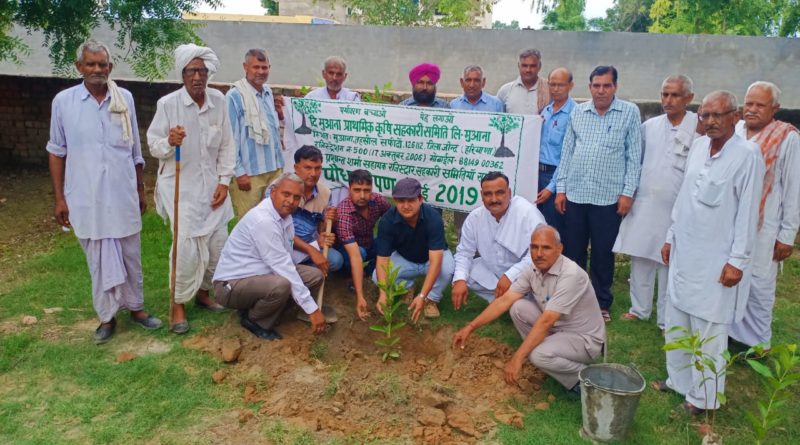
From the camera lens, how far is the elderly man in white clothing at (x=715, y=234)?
355cm

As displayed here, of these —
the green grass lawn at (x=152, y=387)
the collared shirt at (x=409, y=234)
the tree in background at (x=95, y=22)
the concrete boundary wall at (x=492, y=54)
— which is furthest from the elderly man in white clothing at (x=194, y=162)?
the concrete boundary wall at (x=492, y=54)

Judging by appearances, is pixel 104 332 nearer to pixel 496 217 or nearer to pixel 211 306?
pixel 211 306

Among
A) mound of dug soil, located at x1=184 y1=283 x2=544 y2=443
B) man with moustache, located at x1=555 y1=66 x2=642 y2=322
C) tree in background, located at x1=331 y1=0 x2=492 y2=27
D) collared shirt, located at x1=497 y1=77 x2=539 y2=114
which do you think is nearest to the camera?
mound of dug soil, located at x1=184 y1=283 x2=544 y2=443

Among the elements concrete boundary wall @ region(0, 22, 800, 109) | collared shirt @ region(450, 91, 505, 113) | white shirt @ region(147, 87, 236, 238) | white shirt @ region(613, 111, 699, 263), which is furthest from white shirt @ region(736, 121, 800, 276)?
concrete boundary wall @ region(0, 22, 800, 109)

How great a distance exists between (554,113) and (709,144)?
1775mm

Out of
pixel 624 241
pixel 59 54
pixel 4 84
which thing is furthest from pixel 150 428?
pixel 4 84

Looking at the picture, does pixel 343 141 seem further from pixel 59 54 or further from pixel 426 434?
pixel 59 54

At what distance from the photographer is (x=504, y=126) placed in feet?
18.2

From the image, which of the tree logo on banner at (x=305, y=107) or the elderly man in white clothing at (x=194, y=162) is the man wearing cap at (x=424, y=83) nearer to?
the tree logo on banner at (x=305, y=107)

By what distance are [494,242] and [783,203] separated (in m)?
2.02

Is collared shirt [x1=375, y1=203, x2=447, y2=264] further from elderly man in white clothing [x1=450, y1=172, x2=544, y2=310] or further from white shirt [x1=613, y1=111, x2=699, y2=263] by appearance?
white shirt [x1=613, y1=111, x2=699, y2=263]

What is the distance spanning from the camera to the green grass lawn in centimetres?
363

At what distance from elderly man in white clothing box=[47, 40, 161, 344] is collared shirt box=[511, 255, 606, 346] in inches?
116

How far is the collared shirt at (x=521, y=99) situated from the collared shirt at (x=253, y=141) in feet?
7.32
